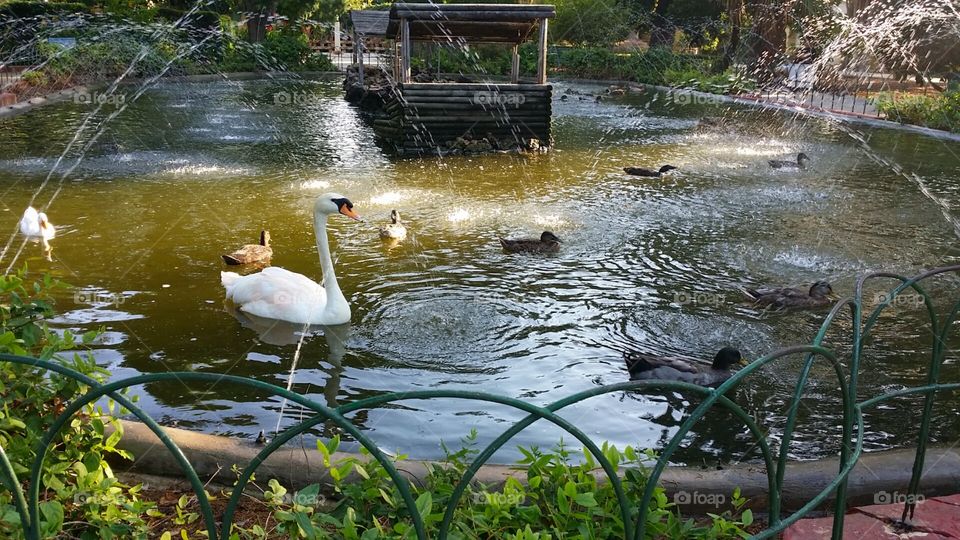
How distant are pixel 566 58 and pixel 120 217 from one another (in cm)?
3686

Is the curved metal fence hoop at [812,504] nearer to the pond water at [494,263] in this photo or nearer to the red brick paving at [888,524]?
the red brick paving at [888,524]

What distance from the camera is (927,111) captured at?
21172 millimetres

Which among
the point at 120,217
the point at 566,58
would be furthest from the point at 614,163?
the point at 566,58

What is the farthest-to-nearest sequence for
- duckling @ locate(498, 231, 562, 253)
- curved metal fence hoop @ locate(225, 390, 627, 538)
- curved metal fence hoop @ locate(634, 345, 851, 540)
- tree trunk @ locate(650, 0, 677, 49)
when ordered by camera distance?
tree trunk @ locate(650, 0, 677, 49)
duckling @ locate(498, 231, 562, 253)
curved metal fence hoop @ locate(634, 345, 851, 540)
curved metal fence hoop @ locate(225, 390, 627, 538)

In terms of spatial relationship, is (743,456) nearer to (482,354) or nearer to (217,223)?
(482,354)

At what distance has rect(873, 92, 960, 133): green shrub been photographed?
20500 millimetres

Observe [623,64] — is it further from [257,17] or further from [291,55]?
[257,17]

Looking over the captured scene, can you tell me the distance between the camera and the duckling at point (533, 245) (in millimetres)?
9594

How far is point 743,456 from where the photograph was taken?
528 centimetres

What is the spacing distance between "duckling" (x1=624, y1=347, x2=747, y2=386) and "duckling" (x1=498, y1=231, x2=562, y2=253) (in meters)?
3.49

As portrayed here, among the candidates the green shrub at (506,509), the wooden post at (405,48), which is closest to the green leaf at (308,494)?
the green shrub at (506,509)

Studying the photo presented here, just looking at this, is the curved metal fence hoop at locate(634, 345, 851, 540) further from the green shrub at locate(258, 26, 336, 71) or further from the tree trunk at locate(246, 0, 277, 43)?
the tree trunk at locate(246, 0, 277, 43)

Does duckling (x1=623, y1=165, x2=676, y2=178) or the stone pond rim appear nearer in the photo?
the stone pond rim

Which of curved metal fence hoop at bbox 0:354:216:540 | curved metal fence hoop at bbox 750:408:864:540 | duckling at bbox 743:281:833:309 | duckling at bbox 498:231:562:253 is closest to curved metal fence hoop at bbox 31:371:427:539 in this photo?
curved metal fence hoop at bbox 0:354:216:540
